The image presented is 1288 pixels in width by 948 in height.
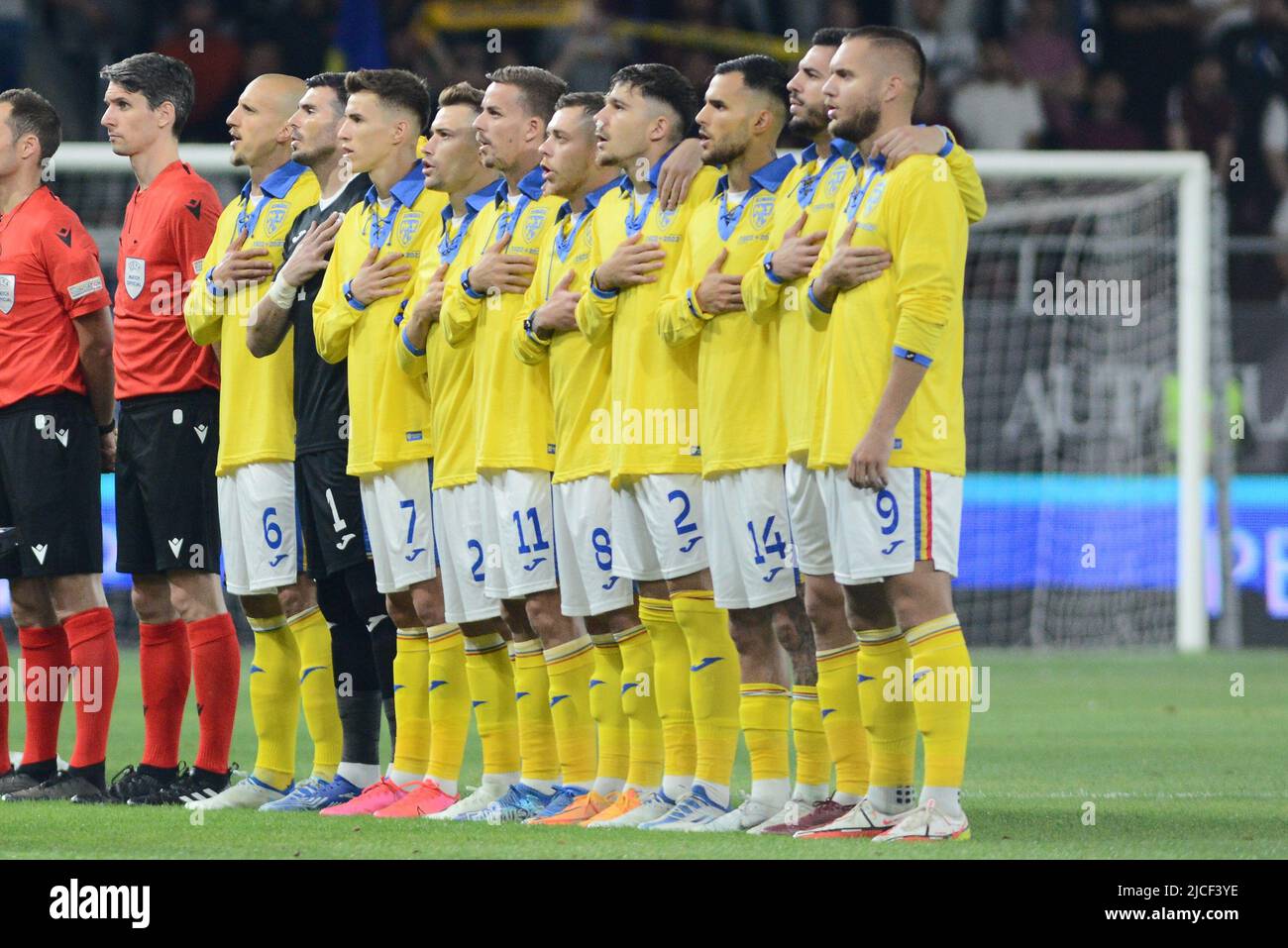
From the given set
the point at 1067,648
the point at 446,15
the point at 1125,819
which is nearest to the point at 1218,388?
the point at 1067,648

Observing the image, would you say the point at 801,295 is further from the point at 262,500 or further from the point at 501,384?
the point at 262,500

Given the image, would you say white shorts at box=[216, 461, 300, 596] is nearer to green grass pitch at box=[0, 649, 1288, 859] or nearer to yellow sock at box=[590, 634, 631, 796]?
green grass pitch at box=[0, 649, 1288, 859]

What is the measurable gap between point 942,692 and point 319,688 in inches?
99.7

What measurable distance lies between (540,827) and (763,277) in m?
1.74

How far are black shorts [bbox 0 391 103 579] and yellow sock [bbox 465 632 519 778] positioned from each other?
4.77 feet

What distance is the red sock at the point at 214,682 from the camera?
7348mm

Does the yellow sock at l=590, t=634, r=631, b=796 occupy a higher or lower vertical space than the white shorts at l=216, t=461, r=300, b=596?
lower

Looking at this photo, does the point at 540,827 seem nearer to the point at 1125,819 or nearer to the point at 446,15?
the point at 1125,819

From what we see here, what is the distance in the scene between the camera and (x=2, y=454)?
24.9 feet

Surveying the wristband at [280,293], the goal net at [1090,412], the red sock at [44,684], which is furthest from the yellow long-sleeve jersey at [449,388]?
the goal net at [1090,412]

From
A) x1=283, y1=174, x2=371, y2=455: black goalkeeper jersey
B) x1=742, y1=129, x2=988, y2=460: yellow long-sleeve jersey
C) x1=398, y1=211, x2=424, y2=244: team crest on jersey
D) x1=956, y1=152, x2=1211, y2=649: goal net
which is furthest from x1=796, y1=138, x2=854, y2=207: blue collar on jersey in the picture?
x1=956, y1=152, x2=1211, y2=649: goal net

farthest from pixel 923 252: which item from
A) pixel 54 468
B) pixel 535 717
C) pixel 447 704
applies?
pixel 54 468

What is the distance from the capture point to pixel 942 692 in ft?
18.5

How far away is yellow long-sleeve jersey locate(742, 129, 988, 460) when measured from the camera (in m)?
6.12
